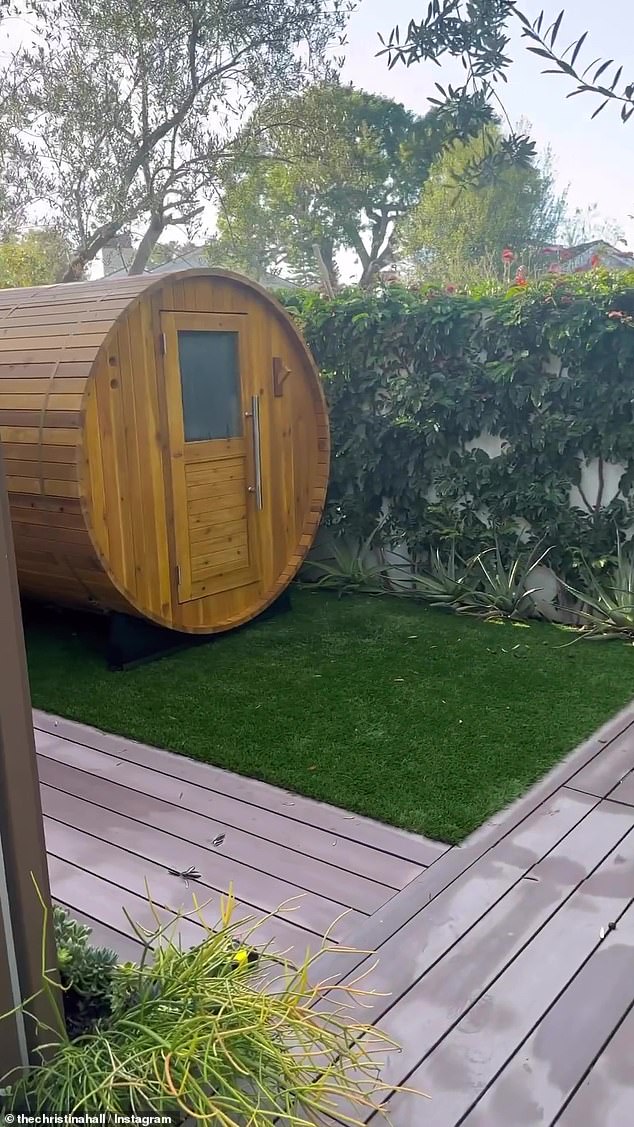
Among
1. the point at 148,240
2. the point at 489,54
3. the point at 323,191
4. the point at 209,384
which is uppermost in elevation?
the point at 323,191

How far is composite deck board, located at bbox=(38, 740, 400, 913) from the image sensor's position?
2486 mm

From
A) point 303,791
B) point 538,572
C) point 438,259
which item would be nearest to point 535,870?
point 303,791

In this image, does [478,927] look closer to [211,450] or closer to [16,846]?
[16,846]

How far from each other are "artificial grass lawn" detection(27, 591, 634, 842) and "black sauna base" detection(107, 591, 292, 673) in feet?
0.22

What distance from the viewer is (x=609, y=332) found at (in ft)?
15.1

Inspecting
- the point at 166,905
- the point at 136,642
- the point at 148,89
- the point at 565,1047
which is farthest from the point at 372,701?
the point at 148,89

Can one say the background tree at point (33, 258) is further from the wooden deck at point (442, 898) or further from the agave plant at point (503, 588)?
the wooden deck at point (442, 898)

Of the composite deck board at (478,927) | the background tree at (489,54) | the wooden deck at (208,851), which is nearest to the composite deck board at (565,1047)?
the composite deck board at (478,927)

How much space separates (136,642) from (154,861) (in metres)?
1.84

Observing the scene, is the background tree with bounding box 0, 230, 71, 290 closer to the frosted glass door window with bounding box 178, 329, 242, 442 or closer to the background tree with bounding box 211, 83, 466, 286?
the background tree with bounding box 211, 83, 466, 286

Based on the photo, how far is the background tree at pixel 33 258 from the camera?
1462 cm

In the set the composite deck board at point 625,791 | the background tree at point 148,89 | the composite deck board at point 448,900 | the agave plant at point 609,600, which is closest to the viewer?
the composite deck board at point 448,900

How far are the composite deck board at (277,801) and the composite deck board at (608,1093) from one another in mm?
740

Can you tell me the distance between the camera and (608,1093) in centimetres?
→ 171
